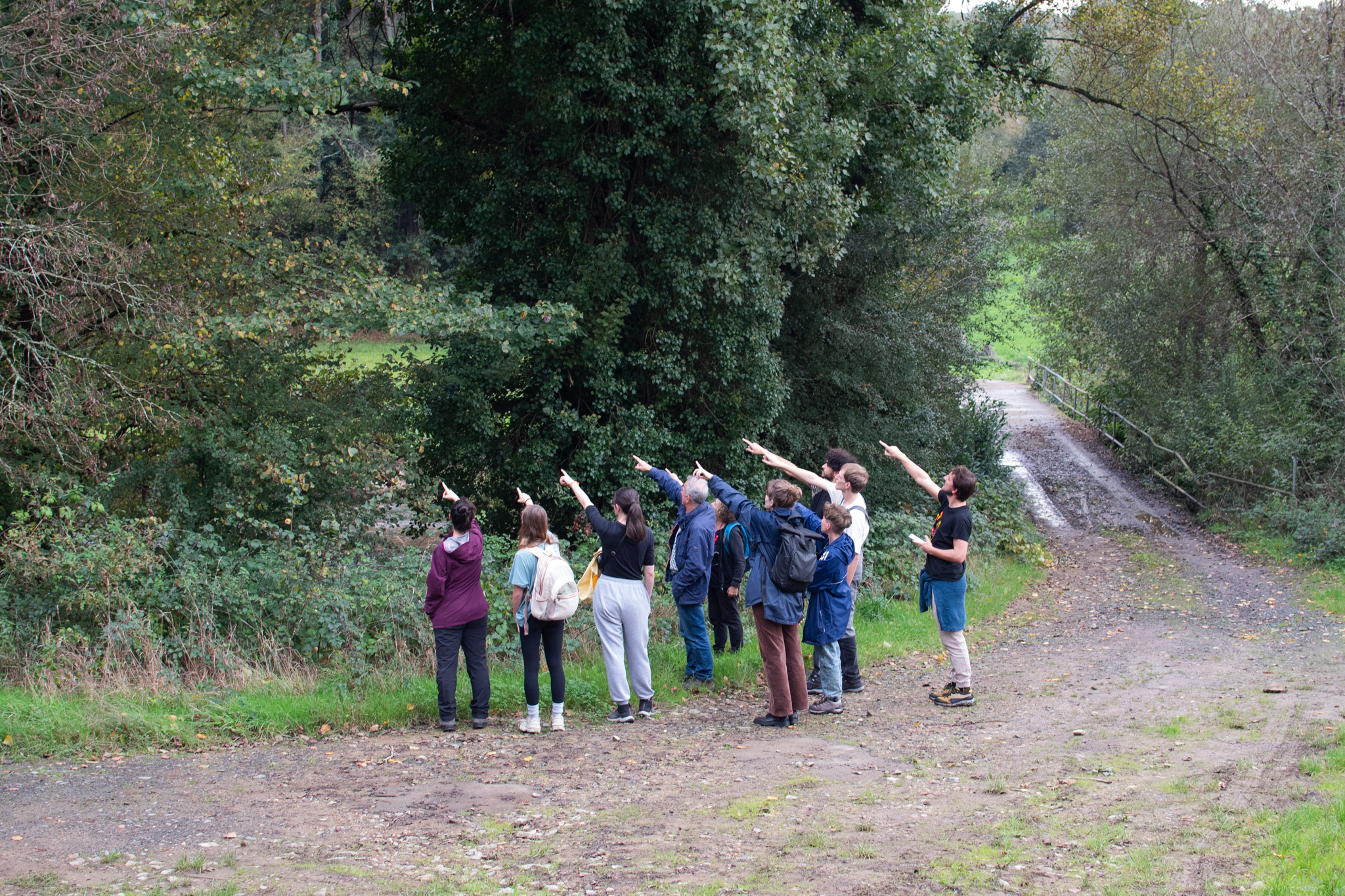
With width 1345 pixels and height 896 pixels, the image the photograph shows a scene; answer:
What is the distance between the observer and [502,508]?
1430cm

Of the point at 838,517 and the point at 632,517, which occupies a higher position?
the point at 632,517

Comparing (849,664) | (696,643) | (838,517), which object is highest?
(838,517)

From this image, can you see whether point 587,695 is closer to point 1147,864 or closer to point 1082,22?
point 1147,864

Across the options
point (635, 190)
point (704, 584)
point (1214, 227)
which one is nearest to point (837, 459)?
point (704, 584)

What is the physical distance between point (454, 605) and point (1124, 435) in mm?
23162

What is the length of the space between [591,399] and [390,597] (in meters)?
5.55

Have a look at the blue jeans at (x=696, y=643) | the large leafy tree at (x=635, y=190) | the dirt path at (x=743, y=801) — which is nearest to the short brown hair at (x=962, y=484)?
the dirt path at (x=743, y=801)

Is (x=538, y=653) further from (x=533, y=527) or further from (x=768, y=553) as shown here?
(x=768, y=553)

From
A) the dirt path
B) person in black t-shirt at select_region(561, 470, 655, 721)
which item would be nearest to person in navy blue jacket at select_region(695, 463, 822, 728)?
the dirt path

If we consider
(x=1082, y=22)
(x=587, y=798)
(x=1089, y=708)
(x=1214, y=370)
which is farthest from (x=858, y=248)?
(x=587, y=798)

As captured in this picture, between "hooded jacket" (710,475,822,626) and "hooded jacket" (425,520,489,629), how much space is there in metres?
1.86

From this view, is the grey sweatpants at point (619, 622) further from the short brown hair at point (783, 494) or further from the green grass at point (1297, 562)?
the green grass at point (1297, 562)

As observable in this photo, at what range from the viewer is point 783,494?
7.38 meters

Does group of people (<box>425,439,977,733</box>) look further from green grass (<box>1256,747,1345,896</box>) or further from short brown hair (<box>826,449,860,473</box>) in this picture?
green grass (<box>1256,747,1345,896</box>)
